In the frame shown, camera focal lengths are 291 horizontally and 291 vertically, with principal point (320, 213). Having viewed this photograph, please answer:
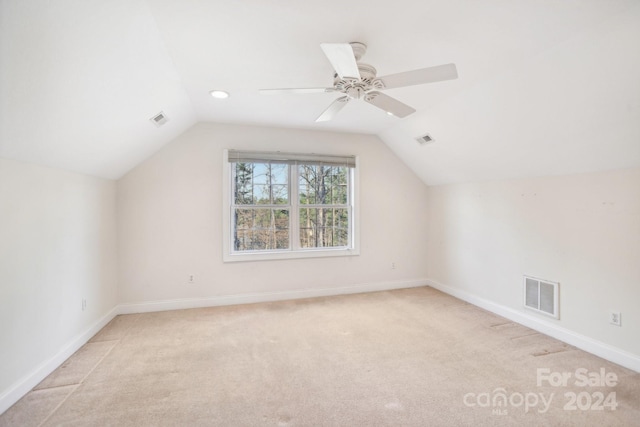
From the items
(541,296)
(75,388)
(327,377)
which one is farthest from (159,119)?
(541,296)

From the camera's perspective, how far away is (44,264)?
2.22 m

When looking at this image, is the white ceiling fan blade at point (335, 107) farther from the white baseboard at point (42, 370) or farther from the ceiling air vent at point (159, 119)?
the white baseboard at point (42, 370)

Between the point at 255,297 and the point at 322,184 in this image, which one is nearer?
the point at 255,297

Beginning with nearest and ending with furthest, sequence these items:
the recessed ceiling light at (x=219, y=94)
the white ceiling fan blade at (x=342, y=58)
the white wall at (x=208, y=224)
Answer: the white ceiling fan blade at (x=342, y=58), the recessed ceiling light at (x=219, y=94), the white wall at (x=208, y=224)

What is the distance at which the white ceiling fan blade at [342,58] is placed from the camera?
1.47 meters

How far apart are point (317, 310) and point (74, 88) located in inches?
121

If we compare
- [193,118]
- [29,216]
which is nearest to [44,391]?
[29,216]

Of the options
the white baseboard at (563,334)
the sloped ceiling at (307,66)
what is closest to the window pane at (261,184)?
the sloped ceiling at (307,66)

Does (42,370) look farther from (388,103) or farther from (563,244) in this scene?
(563,244)

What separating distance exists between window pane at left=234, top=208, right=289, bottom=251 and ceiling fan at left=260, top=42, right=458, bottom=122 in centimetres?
209

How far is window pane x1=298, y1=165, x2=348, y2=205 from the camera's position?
13.9 feet

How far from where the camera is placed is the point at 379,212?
4461 mm

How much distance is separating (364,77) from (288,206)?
2.49 metres

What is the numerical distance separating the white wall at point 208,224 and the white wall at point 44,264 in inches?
17.9
